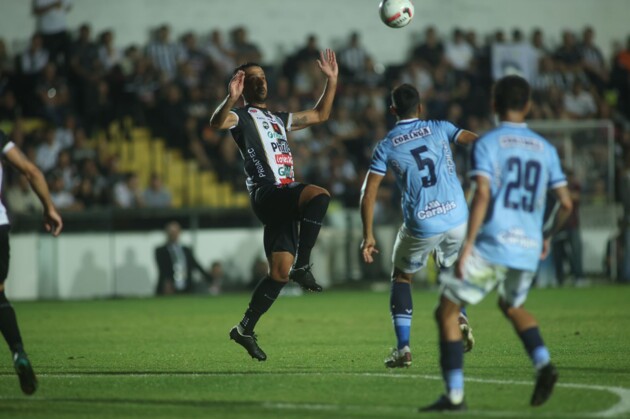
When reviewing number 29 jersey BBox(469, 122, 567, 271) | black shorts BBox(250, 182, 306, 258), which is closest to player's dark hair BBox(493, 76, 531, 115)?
number 29 jersey BBox(469, 122, 567, 271)

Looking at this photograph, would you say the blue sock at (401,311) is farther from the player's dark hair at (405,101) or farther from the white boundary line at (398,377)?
the player's dark hair at (405,101)

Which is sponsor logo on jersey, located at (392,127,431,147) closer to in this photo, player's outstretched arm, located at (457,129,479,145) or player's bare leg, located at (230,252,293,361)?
player's outstretched arm, located at (457,129,479,145)

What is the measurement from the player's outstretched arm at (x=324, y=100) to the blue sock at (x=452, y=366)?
4069 millimetres

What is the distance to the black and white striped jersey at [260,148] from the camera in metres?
10.3

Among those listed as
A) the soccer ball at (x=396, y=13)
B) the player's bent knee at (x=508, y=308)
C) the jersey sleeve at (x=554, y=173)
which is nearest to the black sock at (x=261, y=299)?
the soccer ball at (x=396, y=13)

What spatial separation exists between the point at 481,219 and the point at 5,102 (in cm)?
1734

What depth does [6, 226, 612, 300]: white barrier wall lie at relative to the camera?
21062mm

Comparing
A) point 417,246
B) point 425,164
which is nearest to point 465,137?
point 425,164

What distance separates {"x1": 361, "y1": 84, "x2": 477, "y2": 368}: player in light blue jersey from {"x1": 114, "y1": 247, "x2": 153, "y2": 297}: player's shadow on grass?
12738mm

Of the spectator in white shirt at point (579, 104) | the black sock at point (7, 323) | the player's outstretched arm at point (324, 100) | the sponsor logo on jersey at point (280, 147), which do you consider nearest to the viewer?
the black sock at point (7, 323)

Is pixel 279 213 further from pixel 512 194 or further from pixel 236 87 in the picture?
pixel 512 194

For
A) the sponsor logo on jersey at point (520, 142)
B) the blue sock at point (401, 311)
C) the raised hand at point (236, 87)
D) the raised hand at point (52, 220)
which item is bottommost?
the blue sock at point (401, 311)

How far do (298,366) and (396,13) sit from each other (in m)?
3.84

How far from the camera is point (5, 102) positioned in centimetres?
2262
